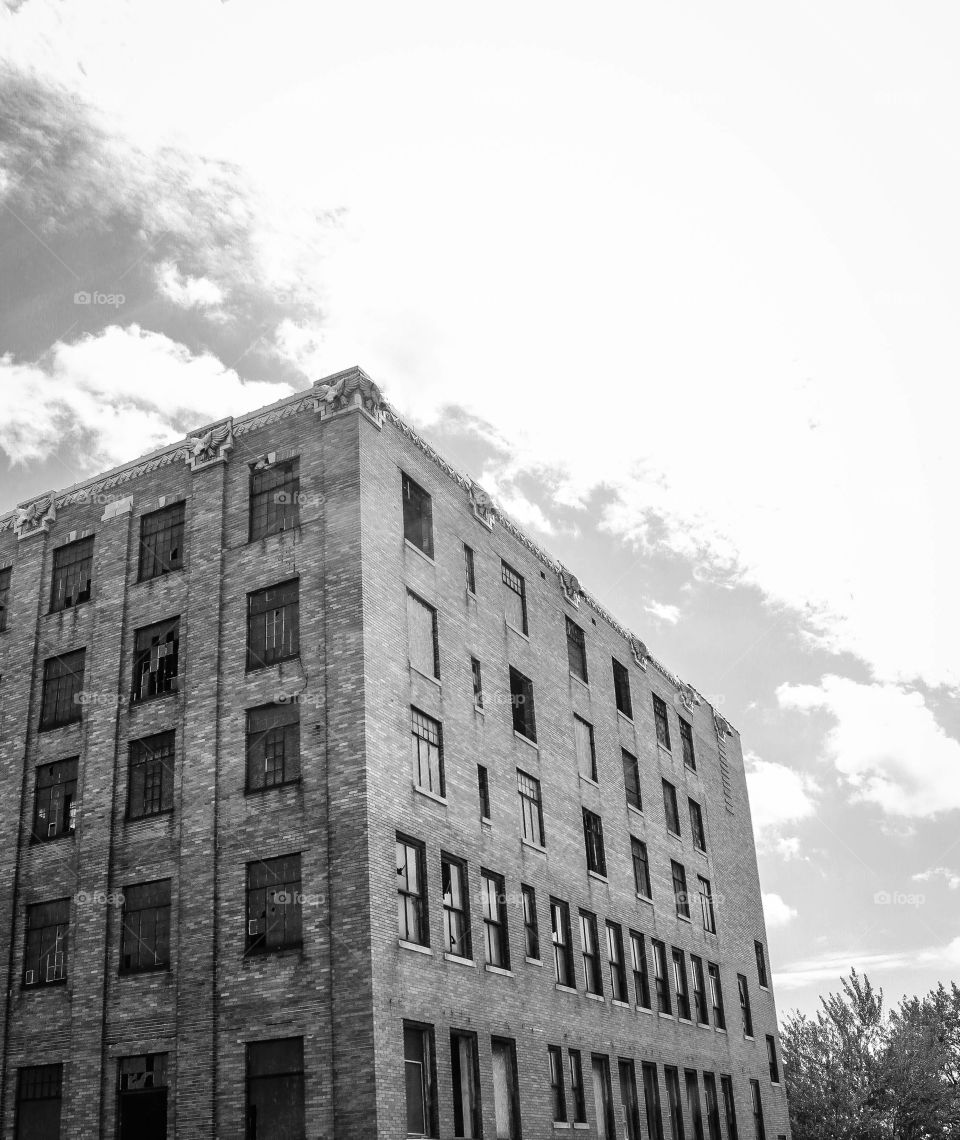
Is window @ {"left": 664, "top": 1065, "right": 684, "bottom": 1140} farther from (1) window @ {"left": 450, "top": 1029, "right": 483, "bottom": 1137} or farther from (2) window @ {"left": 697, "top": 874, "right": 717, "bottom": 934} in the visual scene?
(1) window @ {"left": 450, "top": 1029, "right": 483, "bottom": 1137}

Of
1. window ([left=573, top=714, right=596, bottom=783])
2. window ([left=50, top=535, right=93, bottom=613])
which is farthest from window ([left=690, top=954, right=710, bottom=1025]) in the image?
window ([left=50, top=535, right=93, bottom=613])

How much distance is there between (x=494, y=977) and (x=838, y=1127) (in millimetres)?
37363

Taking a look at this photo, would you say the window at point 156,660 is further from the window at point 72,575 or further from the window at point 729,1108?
the window at point 729,1108

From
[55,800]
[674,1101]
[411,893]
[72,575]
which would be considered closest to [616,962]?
[674,1101]

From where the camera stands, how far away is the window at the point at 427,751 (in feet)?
100.0

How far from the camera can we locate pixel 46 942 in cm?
3059

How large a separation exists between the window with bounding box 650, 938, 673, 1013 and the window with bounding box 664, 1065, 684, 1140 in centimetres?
192

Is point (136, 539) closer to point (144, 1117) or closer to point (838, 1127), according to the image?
point (144, 1117)

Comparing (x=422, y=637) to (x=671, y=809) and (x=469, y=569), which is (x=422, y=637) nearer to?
(x=469, y=569)

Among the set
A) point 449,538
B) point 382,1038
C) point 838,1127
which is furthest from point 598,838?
point 838,1127

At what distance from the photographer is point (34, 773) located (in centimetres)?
3284

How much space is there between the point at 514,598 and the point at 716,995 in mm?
18538

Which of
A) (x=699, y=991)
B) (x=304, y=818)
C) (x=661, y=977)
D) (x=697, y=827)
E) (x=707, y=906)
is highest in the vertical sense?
(x=697, y=827)

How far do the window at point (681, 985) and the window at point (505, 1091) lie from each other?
43.0ft
